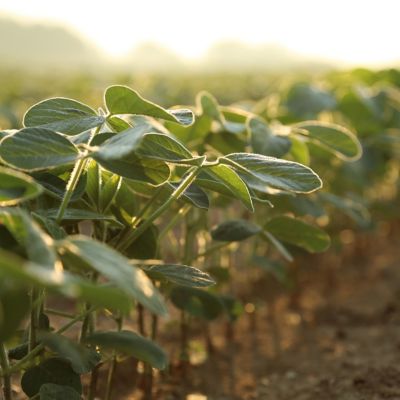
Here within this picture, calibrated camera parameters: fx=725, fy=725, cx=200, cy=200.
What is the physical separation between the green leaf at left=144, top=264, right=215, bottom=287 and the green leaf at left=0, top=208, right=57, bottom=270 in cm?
28

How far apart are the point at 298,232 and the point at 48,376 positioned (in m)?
0.68

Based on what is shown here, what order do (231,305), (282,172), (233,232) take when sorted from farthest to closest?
1. (231,305)
2. (233,232)
3. (282,172)

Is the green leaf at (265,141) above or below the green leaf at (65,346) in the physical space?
above

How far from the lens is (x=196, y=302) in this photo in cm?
182

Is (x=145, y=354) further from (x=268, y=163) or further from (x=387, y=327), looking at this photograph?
(x=387, y=327)

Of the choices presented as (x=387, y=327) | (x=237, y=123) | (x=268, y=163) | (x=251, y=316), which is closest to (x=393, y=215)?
(x=387, y=327)

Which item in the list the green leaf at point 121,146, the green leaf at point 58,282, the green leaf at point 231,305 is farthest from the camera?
the green leaf at point 231,305

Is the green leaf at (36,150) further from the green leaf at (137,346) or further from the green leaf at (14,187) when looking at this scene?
the green leaf at (137,346)

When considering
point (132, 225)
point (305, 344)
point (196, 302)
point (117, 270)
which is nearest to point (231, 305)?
point (196, 302)

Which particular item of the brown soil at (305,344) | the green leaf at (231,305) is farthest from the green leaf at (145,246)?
the brown soil at (305,344)

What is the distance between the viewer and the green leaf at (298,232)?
1627 millimetres

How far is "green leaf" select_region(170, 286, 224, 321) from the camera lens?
1791mm

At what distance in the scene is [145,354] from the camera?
3.06ft

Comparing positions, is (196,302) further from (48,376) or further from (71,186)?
(71,186)
